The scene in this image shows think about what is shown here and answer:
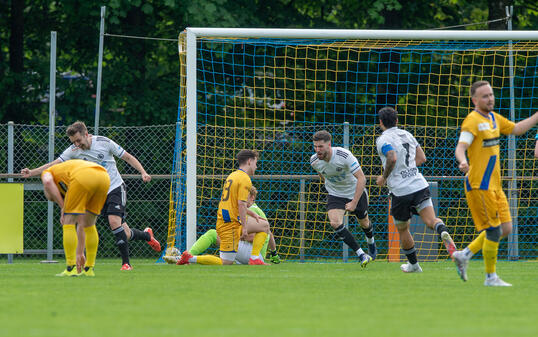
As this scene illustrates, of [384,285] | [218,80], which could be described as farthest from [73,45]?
[384,285]

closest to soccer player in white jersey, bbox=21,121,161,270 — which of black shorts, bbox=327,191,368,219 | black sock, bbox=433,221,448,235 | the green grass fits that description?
→ the green grass

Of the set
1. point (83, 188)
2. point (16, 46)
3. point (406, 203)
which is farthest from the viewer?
point (16, 46)

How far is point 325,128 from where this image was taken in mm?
16078

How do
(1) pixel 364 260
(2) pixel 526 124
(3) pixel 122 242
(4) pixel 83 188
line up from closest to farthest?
(2) pixel 526 124 → (4) pixel 83 188 → (1) pixel 364 260 → (3) pixel 122 242

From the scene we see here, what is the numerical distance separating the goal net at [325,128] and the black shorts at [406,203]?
3358 mm

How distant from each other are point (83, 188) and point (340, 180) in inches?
160

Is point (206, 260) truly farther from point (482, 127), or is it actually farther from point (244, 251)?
point (482, 127)

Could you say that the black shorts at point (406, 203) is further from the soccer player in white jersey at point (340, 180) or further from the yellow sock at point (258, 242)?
the yellow sock at point (258, 242)

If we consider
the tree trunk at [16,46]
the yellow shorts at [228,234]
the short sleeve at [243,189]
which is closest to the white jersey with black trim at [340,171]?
the short sleeve at [243,189]

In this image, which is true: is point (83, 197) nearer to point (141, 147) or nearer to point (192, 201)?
point (192, 201)

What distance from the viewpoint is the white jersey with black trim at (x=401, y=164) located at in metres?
10.8

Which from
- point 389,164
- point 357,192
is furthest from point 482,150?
point 357,192

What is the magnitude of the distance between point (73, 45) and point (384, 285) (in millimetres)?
13841

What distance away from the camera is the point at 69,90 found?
781 inches
